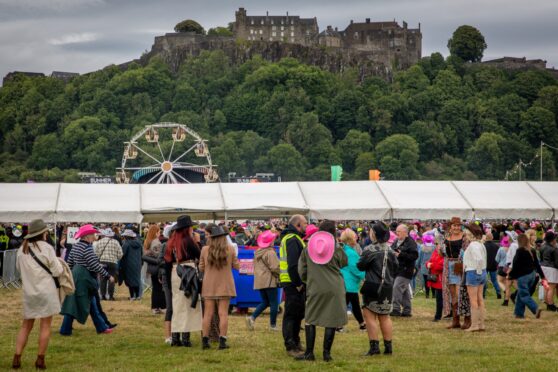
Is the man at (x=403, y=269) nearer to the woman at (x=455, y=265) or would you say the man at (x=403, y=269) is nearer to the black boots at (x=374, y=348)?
the woman at (x=455, y=265)

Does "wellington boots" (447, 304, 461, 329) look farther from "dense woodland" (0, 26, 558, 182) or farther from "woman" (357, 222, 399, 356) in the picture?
"dense woodland" (0, 26, 558, 182)

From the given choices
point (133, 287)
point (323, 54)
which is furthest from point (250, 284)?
point (323, 54)

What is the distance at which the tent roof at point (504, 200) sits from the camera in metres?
28.0

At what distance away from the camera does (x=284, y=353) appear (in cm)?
1234

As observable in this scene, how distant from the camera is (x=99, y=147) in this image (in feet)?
424

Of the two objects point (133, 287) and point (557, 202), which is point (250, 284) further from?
point (557, 202)

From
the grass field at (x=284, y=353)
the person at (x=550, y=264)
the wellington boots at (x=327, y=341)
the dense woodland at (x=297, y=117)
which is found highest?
the dense woodland at (x=297, y=117)

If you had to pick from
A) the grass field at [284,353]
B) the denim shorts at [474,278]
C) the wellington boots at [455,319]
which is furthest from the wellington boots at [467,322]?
the denim shorts at [474,278]

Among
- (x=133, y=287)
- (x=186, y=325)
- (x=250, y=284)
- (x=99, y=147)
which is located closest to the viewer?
(x=186, y=325)

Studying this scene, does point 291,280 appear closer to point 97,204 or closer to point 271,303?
point 271,303

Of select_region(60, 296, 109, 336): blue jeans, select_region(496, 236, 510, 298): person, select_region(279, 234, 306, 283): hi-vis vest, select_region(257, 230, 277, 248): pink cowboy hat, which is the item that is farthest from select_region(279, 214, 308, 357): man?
select_region(496, 236, 510, 298): person

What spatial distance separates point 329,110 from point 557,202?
116582 mm

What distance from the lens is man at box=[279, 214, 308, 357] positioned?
12.0 m

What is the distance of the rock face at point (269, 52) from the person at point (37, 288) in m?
149
